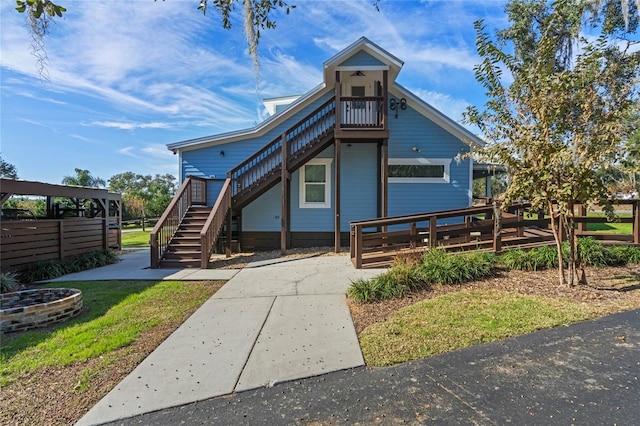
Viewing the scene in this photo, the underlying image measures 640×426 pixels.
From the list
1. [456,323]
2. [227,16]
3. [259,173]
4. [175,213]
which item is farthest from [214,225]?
[456,323]

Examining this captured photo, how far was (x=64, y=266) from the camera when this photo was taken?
837 cm

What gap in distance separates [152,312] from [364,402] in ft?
12.7

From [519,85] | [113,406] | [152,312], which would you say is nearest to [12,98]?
[152,312]

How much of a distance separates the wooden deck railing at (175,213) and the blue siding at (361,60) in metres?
6.39

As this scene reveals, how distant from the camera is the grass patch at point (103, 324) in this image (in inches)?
137

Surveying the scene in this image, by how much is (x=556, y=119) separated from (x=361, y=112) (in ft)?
19.4

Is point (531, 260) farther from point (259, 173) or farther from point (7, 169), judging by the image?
point (7, 169)

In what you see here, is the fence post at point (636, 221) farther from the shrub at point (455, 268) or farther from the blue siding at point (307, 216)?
the blue siding at point (307, 216)

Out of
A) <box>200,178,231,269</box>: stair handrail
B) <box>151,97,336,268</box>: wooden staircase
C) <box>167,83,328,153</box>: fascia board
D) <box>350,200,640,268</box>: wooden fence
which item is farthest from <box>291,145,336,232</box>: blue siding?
<box>350,200,640,268</box>: wooden fence

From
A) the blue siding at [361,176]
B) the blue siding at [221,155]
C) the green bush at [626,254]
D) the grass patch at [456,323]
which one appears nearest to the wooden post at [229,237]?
the blue siding at [221,155]

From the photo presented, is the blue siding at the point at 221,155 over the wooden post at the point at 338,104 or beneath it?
beneath

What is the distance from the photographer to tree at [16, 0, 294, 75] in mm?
2543

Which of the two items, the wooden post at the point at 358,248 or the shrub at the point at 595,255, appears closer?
the shrub at the point at 595,255

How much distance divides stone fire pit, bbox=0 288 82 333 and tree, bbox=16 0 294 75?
347cm
